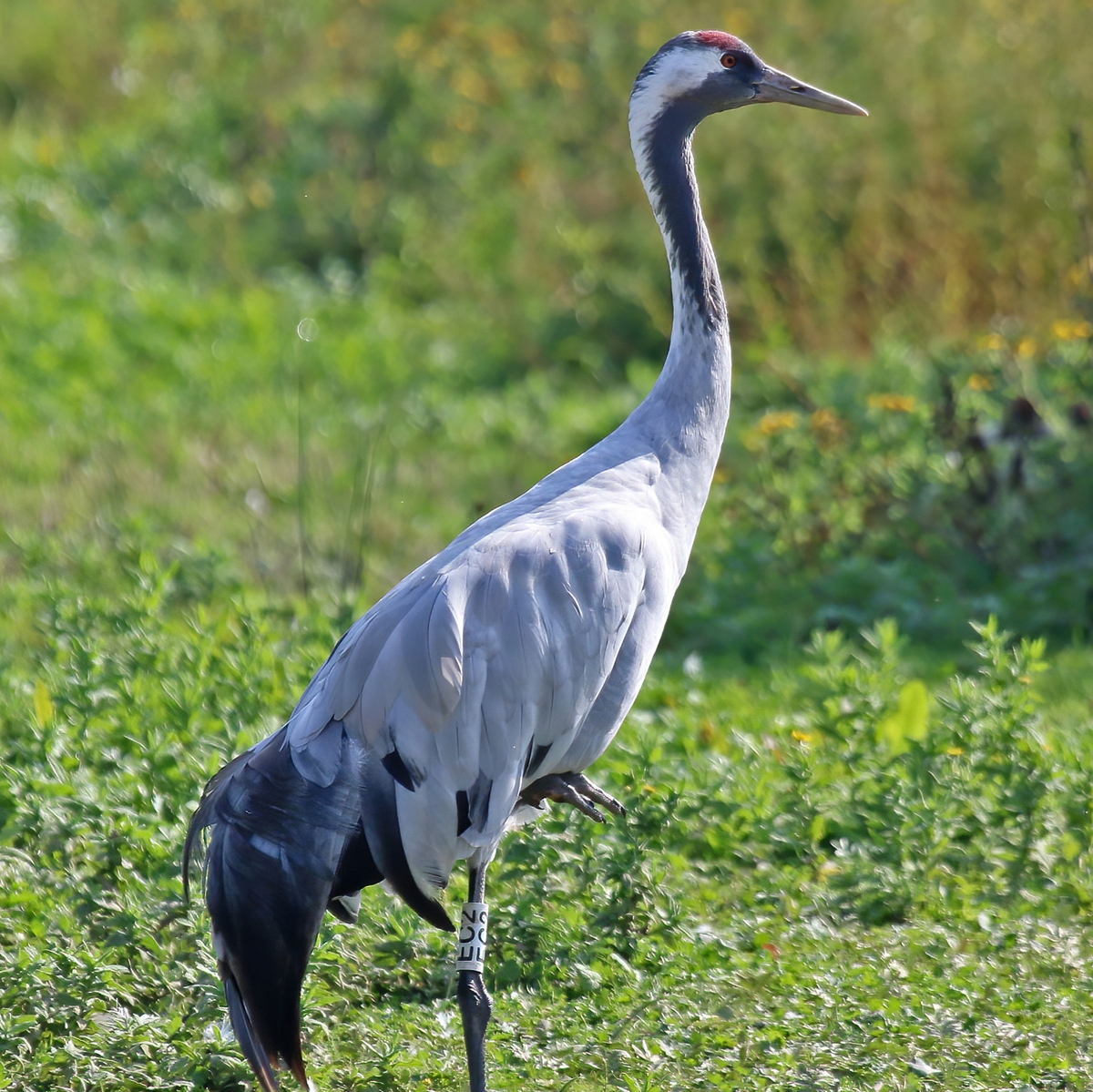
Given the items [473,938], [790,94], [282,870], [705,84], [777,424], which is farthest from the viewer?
[777,424]

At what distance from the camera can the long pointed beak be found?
13.1 feet

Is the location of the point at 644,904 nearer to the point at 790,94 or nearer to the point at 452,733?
the point at 452,733

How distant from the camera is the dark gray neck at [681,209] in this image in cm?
373

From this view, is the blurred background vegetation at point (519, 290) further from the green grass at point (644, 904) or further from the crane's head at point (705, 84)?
the crane's head at point (705, 84)

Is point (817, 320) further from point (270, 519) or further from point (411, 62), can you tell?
point (411, 62)

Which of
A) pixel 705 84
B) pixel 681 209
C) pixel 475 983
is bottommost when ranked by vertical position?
pixel 475 983

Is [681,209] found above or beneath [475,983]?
above

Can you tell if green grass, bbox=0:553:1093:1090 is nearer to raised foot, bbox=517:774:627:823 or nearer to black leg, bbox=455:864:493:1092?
black leg, bbox=455:864:493:1092

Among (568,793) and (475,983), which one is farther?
(568,793)

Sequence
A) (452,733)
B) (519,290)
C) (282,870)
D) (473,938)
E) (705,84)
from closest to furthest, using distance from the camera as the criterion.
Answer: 1. (282,870)
2. (452,733)
3. (473,938)
4. (705,84)
5. (519,290)

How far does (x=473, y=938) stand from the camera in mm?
3248

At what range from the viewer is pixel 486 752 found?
3.15 m

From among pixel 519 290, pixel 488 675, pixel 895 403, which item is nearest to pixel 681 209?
pixel 488 675

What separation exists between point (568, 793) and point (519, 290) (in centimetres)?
582
